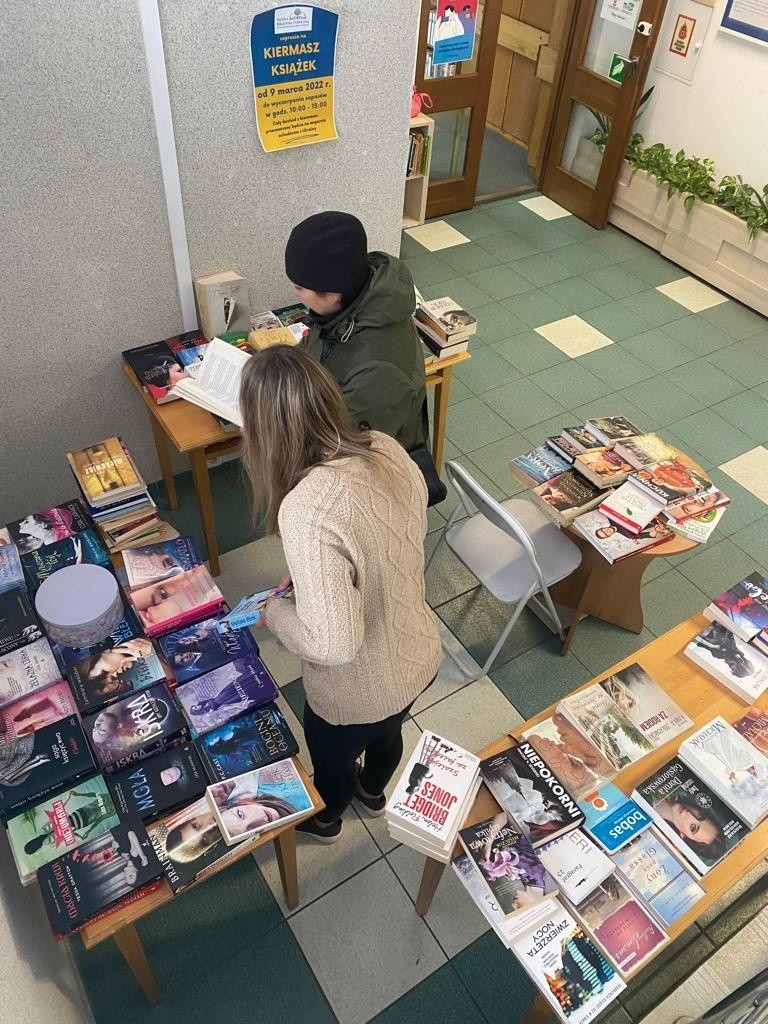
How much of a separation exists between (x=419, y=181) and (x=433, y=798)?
4.39 meters

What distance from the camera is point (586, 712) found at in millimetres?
2059

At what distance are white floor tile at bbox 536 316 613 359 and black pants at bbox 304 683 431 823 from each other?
2.92 meters

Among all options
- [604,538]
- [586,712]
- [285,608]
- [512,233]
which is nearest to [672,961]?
[586,712]

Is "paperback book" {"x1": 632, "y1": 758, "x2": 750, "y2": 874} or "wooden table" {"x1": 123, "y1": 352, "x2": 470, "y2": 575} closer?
"paperback book" {"x1": 632, "y1": 758, "x2": 750, "y2": 874}

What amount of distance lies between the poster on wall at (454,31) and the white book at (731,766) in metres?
4.51

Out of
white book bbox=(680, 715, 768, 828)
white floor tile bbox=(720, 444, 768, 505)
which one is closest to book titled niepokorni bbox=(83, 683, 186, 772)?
white book bbox=(680, 715, 768, 828)

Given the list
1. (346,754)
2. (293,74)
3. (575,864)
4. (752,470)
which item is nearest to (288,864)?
(346,754)

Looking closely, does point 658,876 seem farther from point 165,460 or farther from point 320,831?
point 165,460

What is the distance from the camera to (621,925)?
1.71 meters

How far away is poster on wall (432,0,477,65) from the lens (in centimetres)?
466

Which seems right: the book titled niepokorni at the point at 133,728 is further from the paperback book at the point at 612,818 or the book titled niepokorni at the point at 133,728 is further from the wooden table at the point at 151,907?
the paperback book at the point at 612,818

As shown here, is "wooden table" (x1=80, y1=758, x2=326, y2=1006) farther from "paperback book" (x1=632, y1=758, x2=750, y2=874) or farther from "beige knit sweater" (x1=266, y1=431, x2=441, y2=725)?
"paperback book" (x1=632, y1=758, x2=750, y2=874)

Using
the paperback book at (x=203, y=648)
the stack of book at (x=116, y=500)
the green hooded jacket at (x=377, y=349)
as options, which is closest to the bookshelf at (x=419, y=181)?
the green hooded jacket at (x=377, y=349)

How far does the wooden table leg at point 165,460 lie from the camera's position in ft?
10.3
